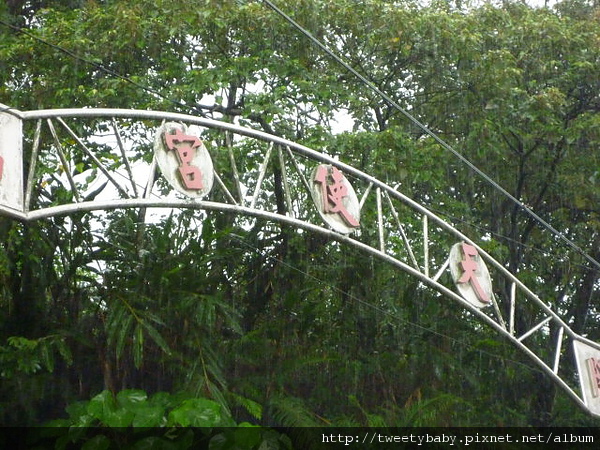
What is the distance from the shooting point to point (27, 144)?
9.24m

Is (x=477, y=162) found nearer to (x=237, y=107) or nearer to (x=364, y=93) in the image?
(x=364, y=93)

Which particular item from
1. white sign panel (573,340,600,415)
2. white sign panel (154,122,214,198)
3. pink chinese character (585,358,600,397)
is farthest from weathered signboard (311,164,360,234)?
pink chinese character (585,358,600,397)

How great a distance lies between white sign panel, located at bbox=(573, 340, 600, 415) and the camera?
9016 millimetres

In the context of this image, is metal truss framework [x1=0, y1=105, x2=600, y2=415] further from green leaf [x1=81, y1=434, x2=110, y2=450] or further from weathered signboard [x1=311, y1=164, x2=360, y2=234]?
green leaf [x1=81, y1=434, x2=110, y2=450]

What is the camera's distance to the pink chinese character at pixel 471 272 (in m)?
8.52

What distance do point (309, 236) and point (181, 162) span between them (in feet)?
13.7

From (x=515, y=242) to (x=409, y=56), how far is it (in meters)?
2.61

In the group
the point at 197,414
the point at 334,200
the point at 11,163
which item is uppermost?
the point at 11,163

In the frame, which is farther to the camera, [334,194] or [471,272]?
[471,272]

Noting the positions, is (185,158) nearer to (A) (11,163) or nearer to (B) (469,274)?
(A) (11,163)

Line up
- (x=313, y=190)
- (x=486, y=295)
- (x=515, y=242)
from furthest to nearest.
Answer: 1. (x=515, y=242)
2. (x=486, y=295)
3. (x=313, y=190)

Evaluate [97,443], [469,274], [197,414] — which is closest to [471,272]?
[469,274]

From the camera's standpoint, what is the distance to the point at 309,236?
10945 mm

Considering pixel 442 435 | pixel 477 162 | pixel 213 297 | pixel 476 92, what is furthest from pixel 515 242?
pixel 213 297
